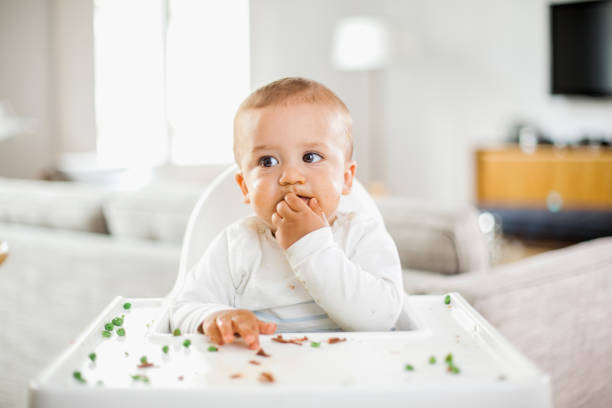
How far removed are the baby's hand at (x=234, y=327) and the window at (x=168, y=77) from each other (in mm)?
4249

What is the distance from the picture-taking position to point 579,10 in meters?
5.12

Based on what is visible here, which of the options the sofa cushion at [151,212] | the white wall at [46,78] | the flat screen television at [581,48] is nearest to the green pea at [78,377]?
the sofa cushion at [151,212]

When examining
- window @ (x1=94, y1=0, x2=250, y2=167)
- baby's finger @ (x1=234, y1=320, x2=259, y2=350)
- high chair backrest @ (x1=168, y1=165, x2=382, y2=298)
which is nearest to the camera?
baby's finger @ (x1=234, y1=320, x2=259, y2=350)

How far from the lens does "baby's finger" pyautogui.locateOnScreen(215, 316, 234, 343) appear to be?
29.0 inches

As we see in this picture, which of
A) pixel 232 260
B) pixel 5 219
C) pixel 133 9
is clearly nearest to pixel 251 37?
pixel 133 9

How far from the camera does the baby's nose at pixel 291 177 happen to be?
85 centimetres

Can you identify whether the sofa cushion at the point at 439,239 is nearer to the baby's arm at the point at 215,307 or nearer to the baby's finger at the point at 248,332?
the baby's arm at the point at 215,307

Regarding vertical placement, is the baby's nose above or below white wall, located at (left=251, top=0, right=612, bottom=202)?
below

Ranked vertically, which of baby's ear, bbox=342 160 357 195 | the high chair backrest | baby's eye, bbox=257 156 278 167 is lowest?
the high chair backrest

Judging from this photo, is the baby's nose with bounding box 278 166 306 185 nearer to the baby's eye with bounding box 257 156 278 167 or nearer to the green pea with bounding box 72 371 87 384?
the baby's eye with bounding box 257 156 278 167

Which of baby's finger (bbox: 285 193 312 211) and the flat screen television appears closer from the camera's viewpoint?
baby's finger (bbox: 285 193 312 211)

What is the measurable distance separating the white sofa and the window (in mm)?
2716

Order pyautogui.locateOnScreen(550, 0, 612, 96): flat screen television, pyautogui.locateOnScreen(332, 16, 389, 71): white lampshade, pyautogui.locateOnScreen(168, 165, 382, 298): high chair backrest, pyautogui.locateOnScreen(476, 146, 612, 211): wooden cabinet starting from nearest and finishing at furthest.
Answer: pyautogui.locateOnScreen(168, 165, 382, 298): high chair backrest < pyautogui.locateOnScreen(476, 146, 612, 211): wooden cabinet < pyautogui.locateOnScreen(550, 0, 612, 96): flat screen television < pyautogui.locateOnScreen(332, 16, 389, 71): white lampshade

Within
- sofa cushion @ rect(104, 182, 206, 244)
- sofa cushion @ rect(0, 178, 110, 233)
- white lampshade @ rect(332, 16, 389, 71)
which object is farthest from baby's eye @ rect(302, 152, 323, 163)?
white lampshade @ rect(332, 16, 389, 71)
